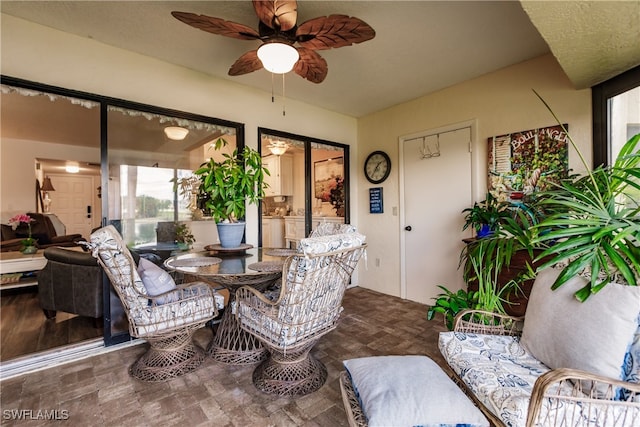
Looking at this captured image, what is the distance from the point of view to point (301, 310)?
1642 millimetres

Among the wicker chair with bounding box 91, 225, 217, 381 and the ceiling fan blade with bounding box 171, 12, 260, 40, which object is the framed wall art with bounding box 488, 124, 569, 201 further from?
the wicker chair with bounding box 91, 225, 217, 381

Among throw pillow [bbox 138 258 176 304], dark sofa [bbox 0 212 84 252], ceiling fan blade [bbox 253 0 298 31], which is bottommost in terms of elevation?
throw pillow [bbox 138 258 176 304]

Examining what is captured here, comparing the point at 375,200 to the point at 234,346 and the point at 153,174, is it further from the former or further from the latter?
the point at 153,174

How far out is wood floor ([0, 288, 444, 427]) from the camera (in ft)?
5.24

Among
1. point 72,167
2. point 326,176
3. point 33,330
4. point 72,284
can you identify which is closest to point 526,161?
point 326,176

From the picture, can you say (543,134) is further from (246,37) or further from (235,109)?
(235,109)

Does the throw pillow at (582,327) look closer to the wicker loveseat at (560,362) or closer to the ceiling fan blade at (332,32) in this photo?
the wicker loveseat at (560,362)

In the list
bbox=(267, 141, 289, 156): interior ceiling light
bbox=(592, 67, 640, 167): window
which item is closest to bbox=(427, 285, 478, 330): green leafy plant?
bbox=(592, 67, 640, 167): window

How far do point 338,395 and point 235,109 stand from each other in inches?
116

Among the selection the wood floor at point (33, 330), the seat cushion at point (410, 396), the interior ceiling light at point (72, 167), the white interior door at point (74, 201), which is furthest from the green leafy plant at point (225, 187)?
the white interior door at point (74, 201)

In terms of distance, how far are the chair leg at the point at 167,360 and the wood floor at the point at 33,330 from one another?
0.87 m

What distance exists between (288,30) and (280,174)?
317 centimetres

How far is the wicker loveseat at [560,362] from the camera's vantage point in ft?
3.35

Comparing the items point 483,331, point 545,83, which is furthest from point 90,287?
point 545,83
